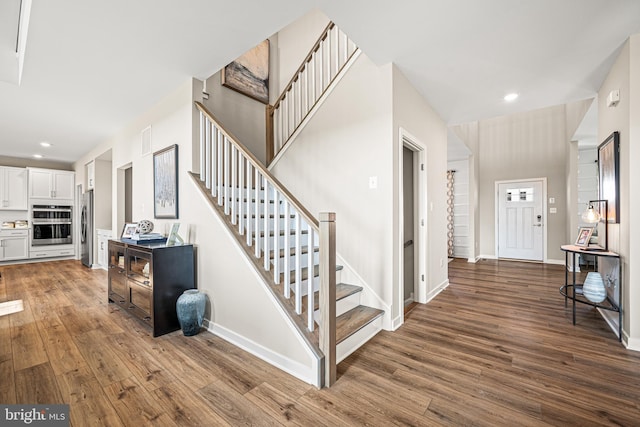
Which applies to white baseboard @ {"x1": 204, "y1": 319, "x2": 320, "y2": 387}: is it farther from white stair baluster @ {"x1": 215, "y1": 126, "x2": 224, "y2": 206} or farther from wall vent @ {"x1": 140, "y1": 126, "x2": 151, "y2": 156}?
wall vent @ {"x1": 140, "y1": 126, "x2": 151, "y2": 156}

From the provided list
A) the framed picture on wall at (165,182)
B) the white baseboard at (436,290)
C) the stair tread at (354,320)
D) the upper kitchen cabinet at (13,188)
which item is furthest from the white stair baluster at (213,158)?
the upper kitchen cabinet at (13,188)

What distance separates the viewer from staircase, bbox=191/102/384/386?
1.81 metres

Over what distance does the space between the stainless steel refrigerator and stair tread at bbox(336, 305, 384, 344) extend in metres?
6.08

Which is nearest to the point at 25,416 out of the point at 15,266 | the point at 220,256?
the point at 220,256

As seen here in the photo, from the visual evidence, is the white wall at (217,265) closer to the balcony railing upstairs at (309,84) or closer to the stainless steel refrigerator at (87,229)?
the balcony railing upstairs at (309,84)

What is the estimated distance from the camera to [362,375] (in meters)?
1.92

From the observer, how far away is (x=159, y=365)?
2.07 m

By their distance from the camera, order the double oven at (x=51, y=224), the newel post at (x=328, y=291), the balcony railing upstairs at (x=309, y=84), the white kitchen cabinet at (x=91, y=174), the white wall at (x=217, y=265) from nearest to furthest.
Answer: the newel post at (x=328, y=291)
the white wall at (x=217, y=265)
the balcony railing upstairs at (x=309, y=84)
the white kitchen cabinet at (x=91, y=174)
the double oven at (x=51, y=224)

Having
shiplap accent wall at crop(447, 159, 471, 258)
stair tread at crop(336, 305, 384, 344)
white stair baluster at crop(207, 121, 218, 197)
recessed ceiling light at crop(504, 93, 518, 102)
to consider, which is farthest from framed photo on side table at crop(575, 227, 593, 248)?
white stair baluster at crop(207, 121, 218, 197)

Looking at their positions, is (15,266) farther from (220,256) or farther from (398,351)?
(398,351)

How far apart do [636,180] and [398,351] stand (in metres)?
2.40

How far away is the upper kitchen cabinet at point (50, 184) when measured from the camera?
6490 millimetres

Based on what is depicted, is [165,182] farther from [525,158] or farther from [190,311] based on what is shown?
[525,158]

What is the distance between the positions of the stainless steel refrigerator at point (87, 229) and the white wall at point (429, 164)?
21.3 ft
